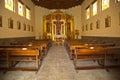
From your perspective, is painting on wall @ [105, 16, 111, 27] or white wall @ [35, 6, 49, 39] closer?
painting on wall @ [105, 16, 111, 27]

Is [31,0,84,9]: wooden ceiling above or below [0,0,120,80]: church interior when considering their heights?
above

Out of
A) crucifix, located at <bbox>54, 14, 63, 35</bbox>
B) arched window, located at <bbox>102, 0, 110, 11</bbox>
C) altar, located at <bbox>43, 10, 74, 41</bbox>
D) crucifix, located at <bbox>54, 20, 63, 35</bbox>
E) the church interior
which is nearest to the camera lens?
the church interior

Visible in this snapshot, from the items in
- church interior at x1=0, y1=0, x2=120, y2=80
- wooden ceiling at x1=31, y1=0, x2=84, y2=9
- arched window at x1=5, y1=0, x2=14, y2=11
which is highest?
wooden ceiling at x1=31, y1=0, x2=84, y2=9

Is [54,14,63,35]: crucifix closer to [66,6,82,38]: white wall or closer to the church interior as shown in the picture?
the church interior

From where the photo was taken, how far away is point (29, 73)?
458 centimetres

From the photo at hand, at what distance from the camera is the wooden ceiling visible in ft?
55.1

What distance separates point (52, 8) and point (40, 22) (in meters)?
2.58

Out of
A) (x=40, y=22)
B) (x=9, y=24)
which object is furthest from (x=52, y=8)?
(x=9, y=24)

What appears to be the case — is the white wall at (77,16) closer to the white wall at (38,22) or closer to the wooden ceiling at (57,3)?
the wooden ceiling at (57,3)

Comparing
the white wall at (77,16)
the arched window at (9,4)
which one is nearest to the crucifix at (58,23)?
the white wall at (77,16)

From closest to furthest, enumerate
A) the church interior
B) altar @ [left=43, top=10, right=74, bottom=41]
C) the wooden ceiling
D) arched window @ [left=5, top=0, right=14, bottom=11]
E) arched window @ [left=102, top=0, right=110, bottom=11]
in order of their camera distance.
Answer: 1. the church interior
2. arched window @ [left=5, top=0, right=14, bottom=11]
3. arched window @ [left=102, top=0, right=110, bottom=11]
4. the wooden ceiling
5. altar @ [left=43, top=10, right=74, bottom=41]

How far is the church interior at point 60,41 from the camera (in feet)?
15.3

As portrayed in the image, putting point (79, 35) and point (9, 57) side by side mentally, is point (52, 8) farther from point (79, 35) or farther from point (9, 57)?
point (9, 57)

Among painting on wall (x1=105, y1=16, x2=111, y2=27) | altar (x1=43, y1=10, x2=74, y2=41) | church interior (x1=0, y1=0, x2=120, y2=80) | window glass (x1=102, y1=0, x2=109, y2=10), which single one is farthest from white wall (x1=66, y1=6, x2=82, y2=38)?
painting on wall (x1=105, y1=16, x2=111, y2=27)
